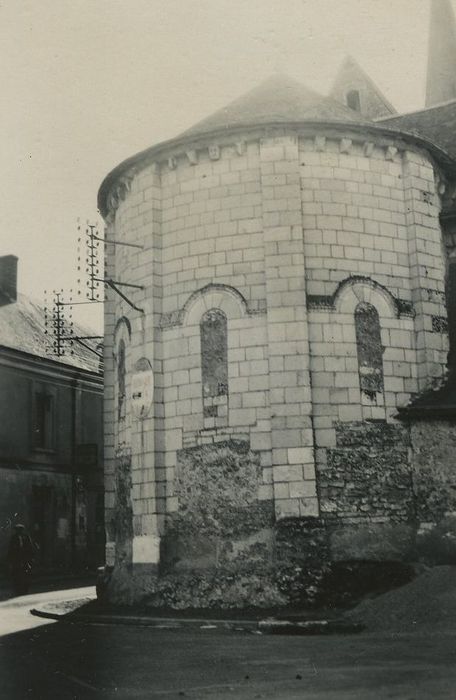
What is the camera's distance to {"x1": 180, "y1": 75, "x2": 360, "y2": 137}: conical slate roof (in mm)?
14688

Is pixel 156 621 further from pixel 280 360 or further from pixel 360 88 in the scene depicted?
pixel 360 88

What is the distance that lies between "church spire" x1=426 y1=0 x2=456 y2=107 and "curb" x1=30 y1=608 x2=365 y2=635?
77.7 ft

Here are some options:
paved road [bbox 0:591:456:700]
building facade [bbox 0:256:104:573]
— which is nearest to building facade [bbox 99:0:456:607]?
paved road [bbox 0:591:456:700]

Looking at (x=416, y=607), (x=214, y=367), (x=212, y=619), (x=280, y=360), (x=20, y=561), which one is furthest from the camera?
(x=20, y=561)

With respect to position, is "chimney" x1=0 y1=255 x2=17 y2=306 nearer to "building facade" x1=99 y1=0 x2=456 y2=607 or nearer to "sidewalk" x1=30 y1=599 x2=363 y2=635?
"building facade" x1=99 y1=0 x2=456 y2=607

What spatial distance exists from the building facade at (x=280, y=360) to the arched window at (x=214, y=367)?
0.03m

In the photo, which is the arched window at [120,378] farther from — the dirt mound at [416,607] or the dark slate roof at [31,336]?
the dark slate roof at [31,336]

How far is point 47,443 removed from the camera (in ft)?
89.2

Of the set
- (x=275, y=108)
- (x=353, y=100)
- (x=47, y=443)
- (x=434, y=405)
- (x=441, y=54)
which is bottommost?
(x=434, y=405)

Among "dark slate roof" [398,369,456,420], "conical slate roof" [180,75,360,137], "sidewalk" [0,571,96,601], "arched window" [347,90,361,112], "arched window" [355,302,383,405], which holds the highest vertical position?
"arched window" [347,90,361,112]

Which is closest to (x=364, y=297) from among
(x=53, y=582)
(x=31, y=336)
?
(x=53, y=582)

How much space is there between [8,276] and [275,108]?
16244mm

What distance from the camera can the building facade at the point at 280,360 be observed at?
44.1 feet

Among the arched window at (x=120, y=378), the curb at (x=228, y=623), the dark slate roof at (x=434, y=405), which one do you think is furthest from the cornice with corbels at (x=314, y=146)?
the curb at (x=228, y=623)
